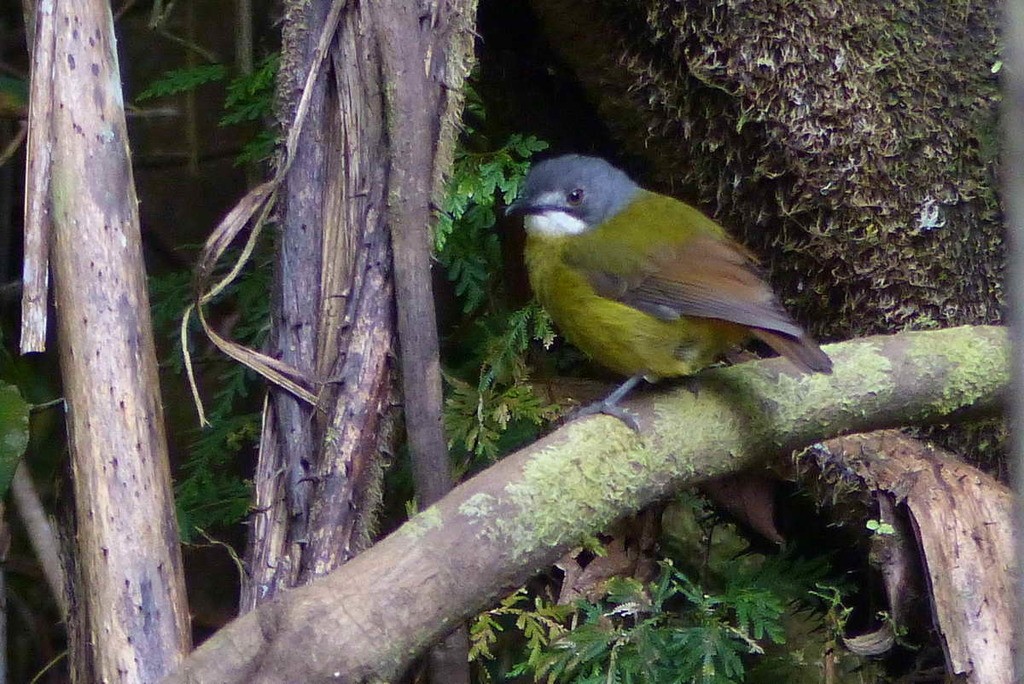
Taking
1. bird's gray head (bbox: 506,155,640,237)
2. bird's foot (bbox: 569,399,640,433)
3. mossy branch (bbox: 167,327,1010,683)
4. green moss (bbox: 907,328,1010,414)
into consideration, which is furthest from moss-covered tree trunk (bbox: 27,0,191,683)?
green moss (bbox: 907,328,1010,414)

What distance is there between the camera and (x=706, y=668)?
242 cm

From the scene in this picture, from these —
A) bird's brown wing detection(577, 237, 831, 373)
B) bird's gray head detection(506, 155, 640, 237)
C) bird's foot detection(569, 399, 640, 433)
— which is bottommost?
bird's foot detection(569, 399, 640, 433)

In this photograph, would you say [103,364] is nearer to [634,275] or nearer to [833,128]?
[634,275]

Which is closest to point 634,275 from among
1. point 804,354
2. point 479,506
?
point 804,354

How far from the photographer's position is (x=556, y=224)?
279 cm

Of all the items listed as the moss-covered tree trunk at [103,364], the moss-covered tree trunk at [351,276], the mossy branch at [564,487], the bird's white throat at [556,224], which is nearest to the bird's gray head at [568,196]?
the bird's white throat at [556,224]

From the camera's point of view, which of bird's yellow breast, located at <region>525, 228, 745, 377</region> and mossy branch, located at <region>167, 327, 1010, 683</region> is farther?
bird's yellow breast, located at <region>525, 228, 745, 377</region>

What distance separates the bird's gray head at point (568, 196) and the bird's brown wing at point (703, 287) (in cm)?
21

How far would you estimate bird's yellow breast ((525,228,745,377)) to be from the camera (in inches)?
97.8

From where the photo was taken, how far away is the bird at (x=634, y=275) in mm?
2451

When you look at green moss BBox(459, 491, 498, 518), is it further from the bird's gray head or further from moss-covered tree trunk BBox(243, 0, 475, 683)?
the bird's gray head

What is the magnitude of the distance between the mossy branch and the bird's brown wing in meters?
0.12

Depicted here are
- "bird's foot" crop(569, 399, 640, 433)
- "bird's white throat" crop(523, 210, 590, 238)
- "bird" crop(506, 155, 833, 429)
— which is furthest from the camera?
"bird's white throat" crop(523, 210, 590, 238)

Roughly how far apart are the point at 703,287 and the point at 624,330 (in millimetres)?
210
